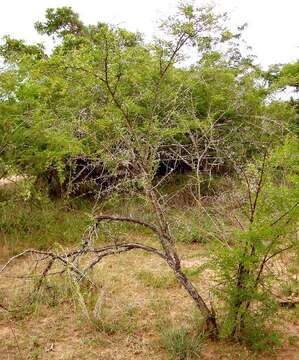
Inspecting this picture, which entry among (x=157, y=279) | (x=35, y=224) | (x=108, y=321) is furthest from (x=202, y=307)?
(x=35, y=224)

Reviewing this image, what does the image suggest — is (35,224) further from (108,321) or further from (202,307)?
(202,307)

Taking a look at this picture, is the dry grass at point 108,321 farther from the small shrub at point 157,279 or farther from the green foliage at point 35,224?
the green foliage at point 35,224

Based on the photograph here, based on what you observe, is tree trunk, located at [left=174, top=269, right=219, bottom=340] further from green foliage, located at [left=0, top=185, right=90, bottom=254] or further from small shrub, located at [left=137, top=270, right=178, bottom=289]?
green foliage, located at [left=0, top=185, right=90, bottom=254]

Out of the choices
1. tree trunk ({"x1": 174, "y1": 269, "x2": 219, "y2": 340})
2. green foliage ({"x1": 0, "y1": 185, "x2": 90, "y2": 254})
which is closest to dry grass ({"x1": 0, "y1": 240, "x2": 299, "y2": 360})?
tree trunk ({"x1": 174, "y1": 269, "x2": 219, "y2": 340})

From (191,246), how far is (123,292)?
86.1 inches

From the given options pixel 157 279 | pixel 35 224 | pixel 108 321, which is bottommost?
pixel 108 321

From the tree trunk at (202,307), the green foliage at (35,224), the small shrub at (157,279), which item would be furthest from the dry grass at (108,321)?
the green foliage at (35,224)

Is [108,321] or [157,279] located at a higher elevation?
[157,279]

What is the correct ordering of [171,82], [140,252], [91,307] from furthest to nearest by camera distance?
[171,82] < [140,252] < [91,307]

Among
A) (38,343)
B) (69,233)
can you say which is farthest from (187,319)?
(69,233)

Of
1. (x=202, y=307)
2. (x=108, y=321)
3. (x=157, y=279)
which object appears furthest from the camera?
(x=157, y=279)

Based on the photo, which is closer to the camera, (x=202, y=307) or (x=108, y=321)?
(x=202, y=307)

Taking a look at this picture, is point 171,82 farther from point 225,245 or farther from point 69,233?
point 225,245

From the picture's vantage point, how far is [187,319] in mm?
5285
